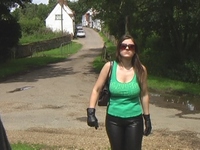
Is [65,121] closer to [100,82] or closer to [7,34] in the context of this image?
[100,82]

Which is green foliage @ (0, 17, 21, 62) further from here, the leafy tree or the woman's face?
the woman's face

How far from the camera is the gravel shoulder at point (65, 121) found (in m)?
7.88

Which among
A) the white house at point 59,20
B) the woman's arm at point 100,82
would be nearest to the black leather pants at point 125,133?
the woman's arm at point 100,82

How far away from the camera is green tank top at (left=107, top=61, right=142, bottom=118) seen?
181 inches

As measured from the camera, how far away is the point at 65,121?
10.8m

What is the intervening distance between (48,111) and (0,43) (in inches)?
723

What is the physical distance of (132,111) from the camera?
4.62 m

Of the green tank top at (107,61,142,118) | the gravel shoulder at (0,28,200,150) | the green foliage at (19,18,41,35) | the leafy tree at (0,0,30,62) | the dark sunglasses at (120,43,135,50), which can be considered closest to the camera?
the green tank top at (107,61,142,118)

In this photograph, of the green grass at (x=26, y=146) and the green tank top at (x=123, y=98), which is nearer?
the green tank top at (x=123, y=98)

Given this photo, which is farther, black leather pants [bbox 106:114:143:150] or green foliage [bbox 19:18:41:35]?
green foliage [bbox 19:18:41:35]

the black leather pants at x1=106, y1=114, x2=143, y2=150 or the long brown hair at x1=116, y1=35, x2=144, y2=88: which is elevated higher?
the long brown hair at x1=116, y1=35, x2=144, y2=88

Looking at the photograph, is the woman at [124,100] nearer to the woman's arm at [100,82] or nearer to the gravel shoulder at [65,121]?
the woman's arm at [100,82]

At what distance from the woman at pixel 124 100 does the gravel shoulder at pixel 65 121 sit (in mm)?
2622

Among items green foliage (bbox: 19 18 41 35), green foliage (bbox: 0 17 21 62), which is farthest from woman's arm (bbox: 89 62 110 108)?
green foliage (bbox: 19 18 41 35)
